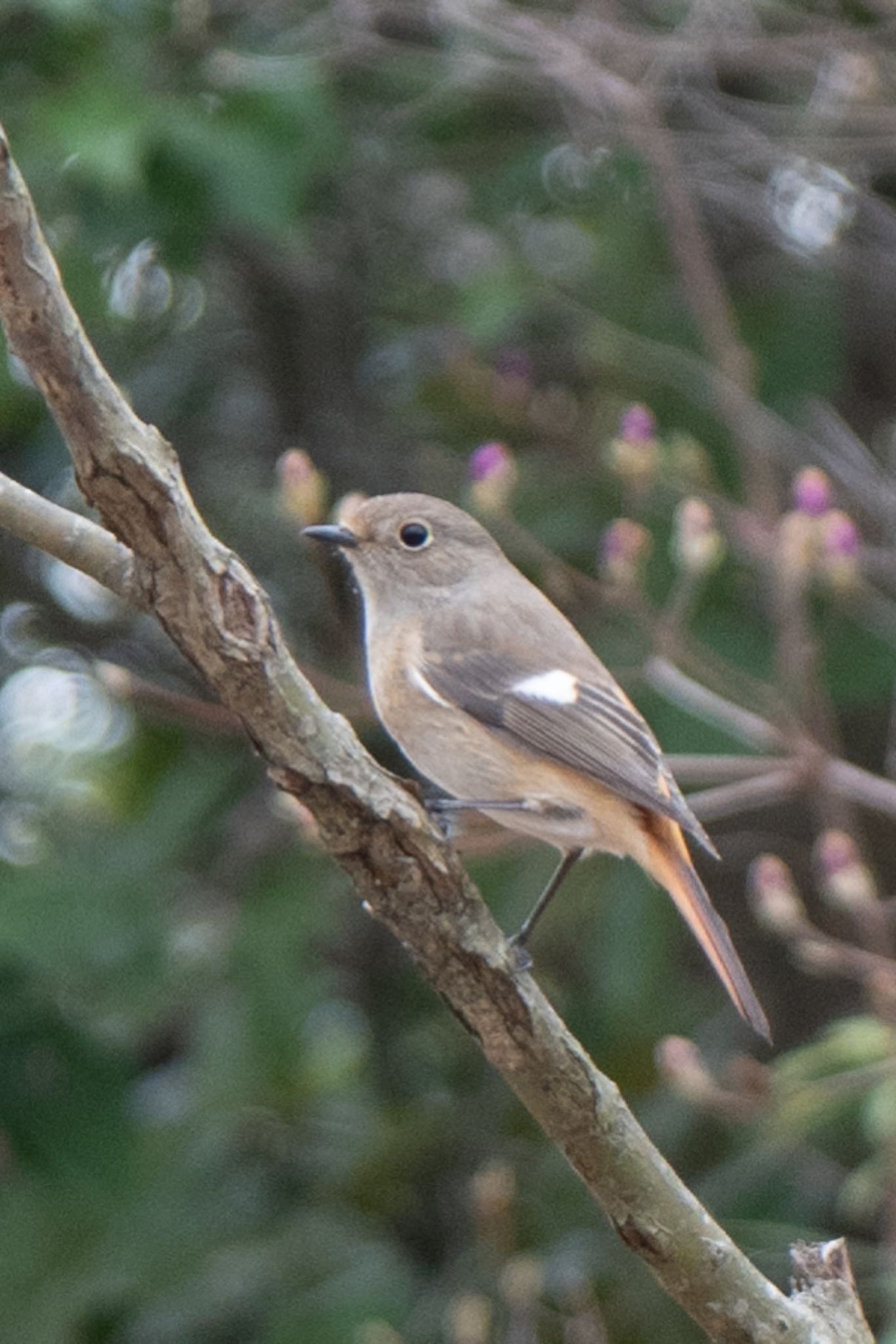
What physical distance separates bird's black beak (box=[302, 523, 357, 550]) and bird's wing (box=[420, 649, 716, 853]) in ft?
1.04

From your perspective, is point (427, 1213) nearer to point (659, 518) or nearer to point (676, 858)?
point (659, 518)

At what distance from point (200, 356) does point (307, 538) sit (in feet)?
7.95

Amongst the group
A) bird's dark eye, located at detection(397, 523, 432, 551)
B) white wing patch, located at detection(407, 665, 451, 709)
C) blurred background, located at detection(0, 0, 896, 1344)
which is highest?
white wing patch, located at detection(407, 665, 451, 709)

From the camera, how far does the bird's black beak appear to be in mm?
3199

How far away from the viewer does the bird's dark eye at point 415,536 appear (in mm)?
3360

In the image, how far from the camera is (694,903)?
2.81 metres

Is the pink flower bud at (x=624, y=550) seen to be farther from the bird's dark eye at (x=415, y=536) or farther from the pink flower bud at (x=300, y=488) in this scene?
the pink flower bud at (x=300, y=488)

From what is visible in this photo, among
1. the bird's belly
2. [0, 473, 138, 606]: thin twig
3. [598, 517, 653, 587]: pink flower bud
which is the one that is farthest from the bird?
[0, 473, 138, 606]: thin twig

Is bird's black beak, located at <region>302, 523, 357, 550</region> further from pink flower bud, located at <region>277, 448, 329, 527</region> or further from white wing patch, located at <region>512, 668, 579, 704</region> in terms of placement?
white wing patch, located at <region>512, 668, 579, 704</region>

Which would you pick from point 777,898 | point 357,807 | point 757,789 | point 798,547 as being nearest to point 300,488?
point 798,547

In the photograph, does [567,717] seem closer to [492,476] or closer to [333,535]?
[333,535]

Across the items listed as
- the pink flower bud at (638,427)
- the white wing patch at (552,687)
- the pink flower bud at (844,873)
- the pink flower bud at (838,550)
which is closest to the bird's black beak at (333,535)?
the white wing patch at (552,687)

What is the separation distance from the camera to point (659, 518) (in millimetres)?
4586

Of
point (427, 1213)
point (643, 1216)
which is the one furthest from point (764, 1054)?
point (643, 1216)
